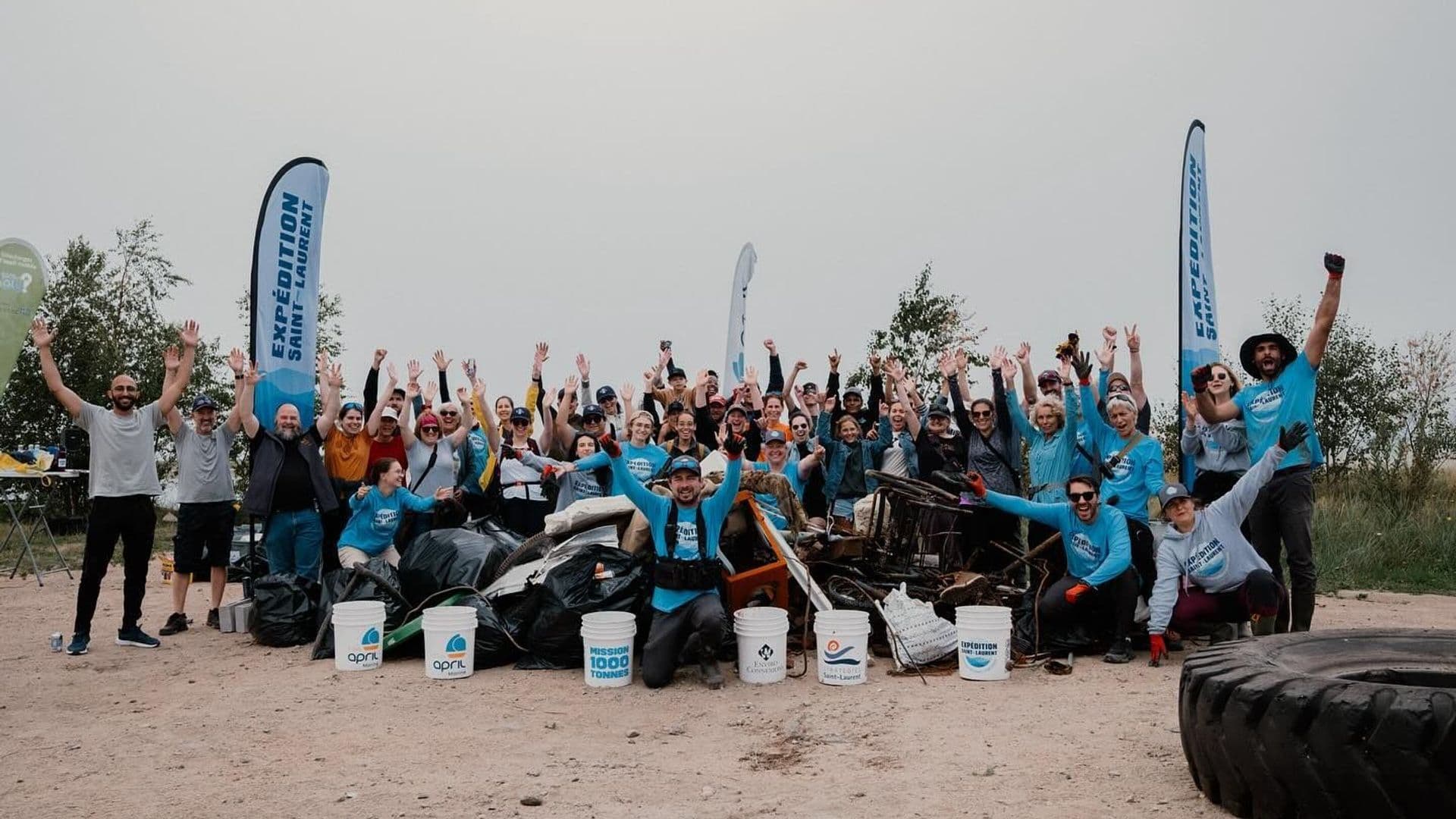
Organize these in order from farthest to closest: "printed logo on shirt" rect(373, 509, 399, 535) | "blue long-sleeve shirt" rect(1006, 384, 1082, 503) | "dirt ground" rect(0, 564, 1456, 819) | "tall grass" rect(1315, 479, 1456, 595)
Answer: "tall grass" rect(1315, 479, 1456, 595), "printed logo on shirt" rect(373, 509, 399, 535), "blue long-sleeve shirt" rect(1006, 384, 1082, 503), "dirt ground" rect(0, 564, 1456, 819)

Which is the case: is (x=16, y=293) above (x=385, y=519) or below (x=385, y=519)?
above

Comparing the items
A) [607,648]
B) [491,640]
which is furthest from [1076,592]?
[491,640]

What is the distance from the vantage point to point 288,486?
7.72 meters

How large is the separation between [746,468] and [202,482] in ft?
12.9

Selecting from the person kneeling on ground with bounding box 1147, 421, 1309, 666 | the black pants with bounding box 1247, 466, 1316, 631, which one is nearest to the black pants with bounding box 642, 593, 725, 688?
the person kneeling on ground with bounding box 1147, 421, 1309, 666

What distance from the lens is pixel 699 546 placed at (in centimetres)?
612

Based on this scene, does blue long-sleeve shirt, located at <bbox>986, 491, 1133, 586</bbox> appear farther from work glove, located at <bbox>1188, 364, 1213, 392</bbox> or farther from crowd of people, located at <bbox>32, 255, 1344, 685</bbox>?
work glove, located at <bbox>1188, 364, 1213, 392</bbox>

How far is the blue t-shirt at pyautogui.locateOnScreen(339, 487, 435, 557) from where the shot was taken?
7.65 metres

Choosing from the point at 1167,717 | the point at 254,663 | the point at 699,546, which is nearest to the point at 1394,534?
the point at 1167,717

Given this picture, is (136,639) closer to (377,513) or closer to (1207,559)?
(377,513)

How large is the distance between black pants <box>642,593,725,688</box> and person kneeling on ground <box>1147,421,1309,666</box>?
2.60 meters

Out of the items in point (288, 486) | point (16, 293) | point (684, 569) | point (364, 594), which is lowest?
point (364, 594)

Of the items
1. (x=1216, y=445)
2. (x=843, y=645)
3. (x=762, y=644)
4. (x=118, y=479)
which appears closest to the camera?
(x=843, y=645)

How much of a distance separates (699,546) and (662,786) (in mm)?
2028
